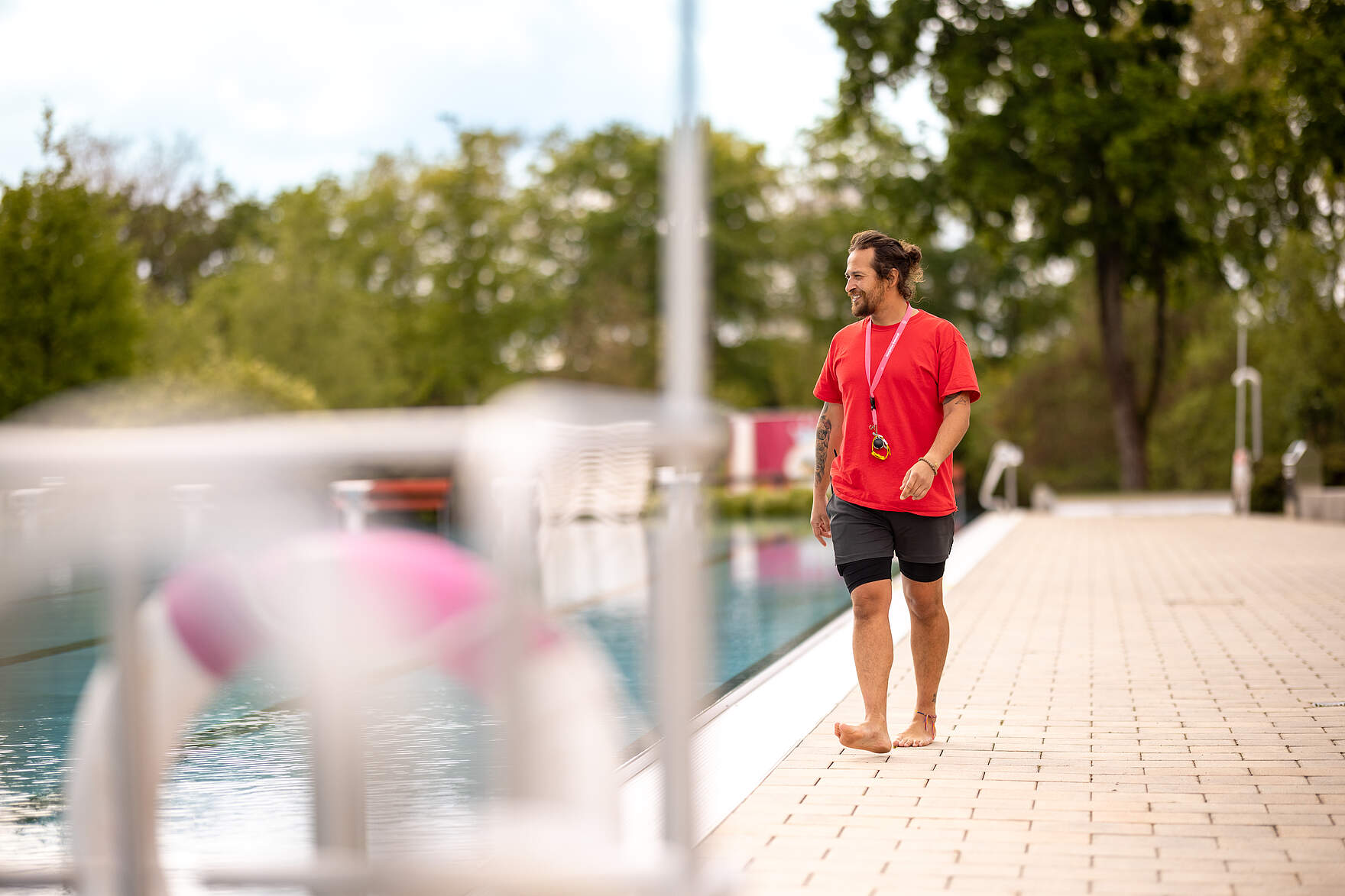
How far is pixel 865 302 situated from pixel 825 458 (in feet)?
1.89

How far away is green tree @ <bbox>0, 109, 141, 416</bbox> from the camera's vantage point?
76.8 feet

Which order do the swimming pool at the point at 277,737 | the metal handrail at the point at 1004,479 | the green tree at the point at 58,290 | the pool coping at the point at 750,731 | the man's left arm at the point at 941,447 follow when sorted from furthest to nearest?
the metal handrail at the point at 1004,479
the green tree at the point at 58,290
the man's left arm at the point at 941,447
the pool coping at the point at 750,731
the swimming pool at the point at 277,737

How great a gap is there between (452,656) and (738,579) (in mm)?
11585

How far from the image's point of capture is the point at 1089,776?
4.49m

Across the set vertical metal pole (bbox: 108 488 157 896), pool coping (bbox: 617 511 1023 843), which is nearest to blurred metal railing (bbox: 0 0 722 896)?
vertical metal pole (bbox: 108 488 157 896)

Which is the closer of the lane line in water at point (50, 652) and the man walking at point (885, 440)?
the man walking at point (885, 440)

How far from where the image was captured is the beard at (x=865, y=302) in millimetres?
4762

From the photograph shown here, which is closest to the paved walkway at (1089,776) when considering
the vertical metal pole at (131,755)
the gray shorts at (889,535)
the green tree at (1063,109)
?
the gray shorts at (889,535)

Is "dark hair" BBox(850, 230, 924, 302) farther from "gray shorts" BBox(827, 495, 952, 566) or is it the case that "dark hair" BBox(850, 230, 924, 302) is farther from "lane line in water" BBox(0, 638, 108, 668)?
"lane line in water" BBox(0, 638, 108, 668)

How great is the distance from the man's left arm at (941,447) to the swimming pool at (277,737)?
3.13ft

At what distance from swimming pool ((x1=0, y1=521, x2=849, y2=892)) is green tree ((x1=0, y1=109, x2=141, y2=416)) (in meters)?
15.8

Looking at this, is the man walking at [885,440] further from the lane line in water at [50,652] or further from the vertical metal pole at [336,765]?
the lane line in water at [50,652]

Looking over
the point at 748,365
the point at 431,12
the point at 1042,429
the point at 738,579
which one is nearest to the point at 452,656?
the point at 431,12

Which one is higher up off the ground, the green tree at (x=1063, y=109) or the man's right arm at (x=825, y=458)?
the green tree at (x=1063, y=109)
